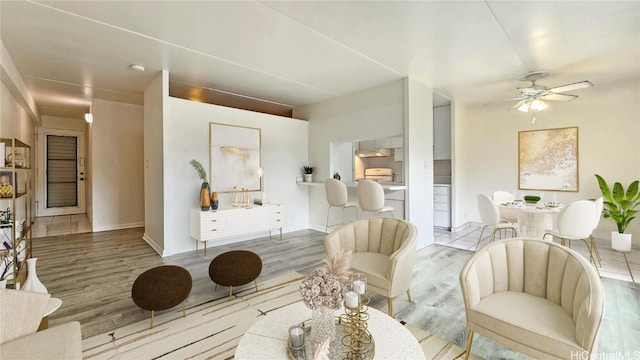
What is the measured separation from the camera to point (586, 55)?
3600mm

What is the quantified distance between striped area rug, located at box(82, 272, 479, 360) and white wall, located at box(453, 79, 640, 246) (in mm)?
4555

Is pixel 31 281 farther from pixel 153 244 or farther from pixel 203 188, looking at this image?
pixel 153 244

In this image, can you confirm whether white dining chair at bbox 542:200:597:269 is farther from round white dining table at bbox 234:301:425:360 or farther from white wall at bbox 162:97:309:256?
white wall at bbox 162:97:309:256

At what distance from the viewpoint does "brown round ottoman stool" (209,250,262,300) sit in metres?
2.69

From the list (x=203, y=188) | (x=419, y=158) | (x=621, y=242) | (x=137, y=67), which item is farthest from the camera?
(x=419, y=158)

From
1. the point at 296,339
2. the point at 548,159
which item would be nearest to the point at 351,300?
the point at 296,339

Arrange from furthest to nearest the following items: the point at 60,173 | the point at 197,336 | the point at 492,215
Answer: the point at 60,173 < the point at 492,215 < the point at 197,336

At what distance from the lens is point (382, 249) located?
2795mm

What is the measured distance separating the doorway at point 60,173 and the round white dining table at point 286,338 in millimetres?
8999

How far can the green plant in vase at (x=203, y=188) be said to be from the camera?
4.30m

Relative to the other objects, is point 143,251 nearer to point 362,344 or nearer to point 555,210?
point 362,344

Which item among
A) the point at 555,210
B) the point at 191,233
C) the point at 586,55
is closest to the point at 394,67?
the point at 586,55

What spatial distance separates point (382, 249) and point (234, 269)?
1.51m

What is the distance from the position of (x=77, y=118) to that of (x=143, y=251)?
5.94m
